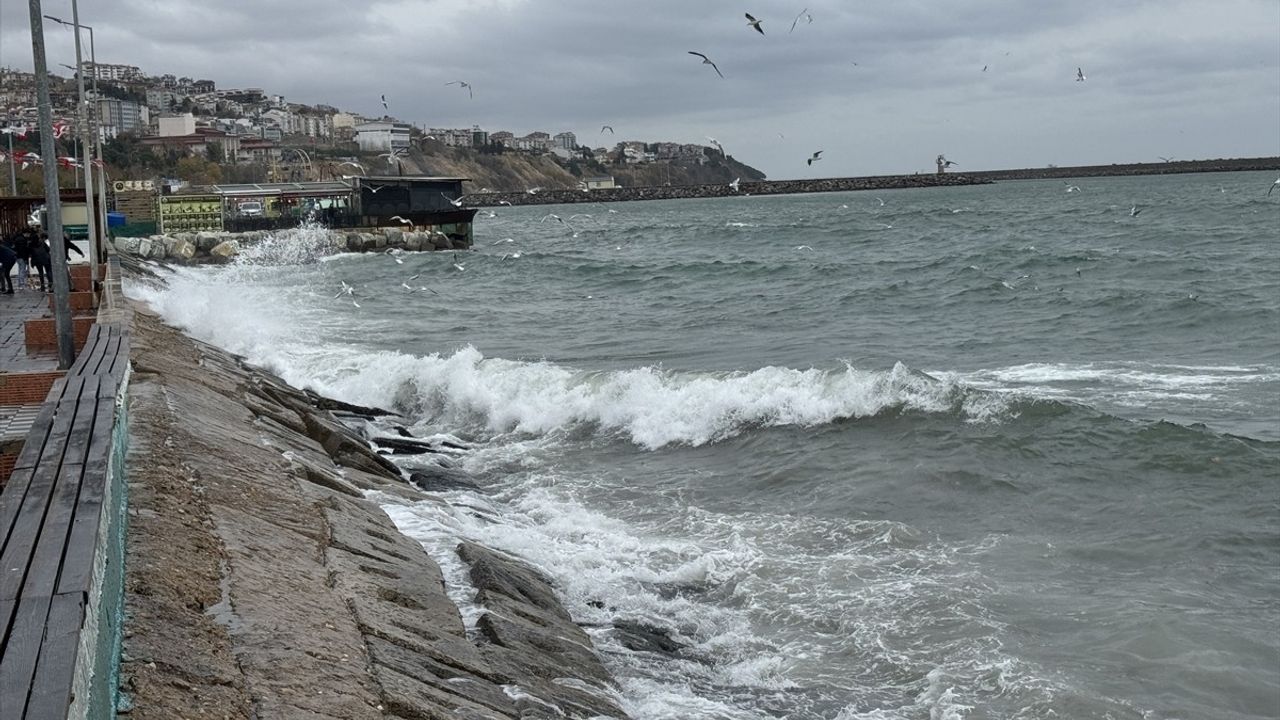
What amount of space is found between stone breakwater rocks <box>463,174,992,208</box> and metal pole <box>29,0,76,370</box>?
5985 inches

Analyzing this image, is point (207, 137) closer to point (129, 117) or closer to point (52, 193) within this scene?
point (129, 117)

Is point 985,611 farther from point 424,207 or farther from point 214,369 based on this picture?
point 424,207

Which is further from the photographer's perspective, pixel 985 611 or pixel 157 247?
pixel 157 247

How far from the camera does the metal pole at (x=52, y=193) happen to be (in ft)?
37.7

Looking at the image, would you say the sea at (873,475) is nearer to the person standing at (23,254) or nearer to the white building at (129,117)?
the person standing at (23,254)

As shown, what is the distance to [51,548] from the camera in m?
4.42

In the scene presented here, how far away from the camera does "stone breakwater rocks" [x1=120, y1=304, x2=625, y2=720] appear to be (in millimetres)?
5109

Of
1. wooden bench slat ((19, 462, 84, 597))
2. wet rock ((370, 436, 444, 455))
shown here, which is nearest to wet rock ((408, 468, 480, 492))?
wet rock ((370, 436, 444, 455))

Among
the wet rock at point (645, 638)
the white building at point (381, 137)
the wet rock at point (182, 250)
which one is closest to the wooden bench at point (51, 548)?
the wet rock at point (645, 638)

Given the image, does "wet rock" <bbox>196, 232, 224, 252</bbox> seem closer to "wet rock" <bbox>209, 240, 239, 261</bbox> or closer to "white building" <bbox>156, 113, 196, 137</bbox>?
"wet rock" <bbox>209, 240, 239, 261</bbox>

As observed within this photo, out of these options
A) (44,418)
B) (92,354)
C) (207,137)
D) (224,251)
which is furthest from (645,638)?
(207,137)

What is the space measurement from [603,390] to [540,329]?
1146 centimetres

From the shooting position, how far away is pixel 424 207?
74.2 m

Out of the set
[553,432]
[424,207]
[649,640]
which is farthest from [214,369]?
[424,207]
